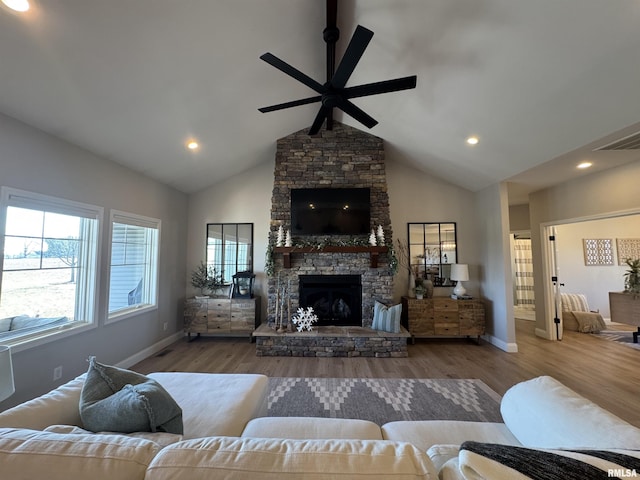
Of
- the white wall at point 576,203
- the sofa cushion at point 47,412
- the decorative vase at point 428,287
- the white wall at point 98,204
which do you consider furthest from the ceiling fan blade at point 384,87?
the white wall at point 576,203

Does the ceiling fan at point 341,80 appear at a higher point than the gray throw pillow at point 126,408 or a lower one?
higher

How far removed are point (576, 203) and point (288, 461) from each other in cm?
542

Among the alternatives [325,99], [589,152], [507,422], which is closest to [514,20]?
[325,99]

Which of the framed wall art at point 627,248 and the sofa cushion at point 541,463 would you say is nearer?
Answer: the sofa cushion at point 541,463

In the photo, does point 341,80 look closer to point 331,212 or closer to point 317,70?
point 317,70

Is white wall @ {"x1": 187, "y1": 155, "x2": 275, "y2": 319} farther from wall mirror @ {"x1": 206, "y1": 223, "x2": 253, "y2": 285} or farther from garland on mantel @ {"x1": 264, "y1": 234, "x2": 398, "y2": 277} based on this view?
garland on mantel @ {"x1": 264, "y1": 234, "x2": 398, "y2": 277}

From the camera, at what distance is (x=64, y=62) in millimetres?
2070

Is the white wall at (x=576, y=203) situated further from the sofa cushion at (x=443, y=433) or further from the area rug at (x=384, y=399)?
the sofa cushion at (x=443, y=433)

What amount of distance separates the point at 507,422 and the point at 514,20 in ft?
9.13

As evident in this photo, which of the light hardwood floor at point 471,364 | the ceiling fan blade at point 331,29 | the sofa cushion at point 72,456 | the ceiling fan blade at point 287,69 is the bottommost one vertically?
the light hardwood floor at point 471,364

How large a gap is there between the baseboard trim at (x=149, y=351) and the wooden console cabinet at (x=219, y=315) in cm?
25

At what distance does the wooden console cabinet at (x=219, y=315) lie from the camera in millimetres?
4473

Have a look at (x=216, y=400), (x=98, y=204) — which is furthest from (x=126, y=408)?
(x=98, y=204)

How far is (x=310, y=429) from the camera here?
139 centimetres
